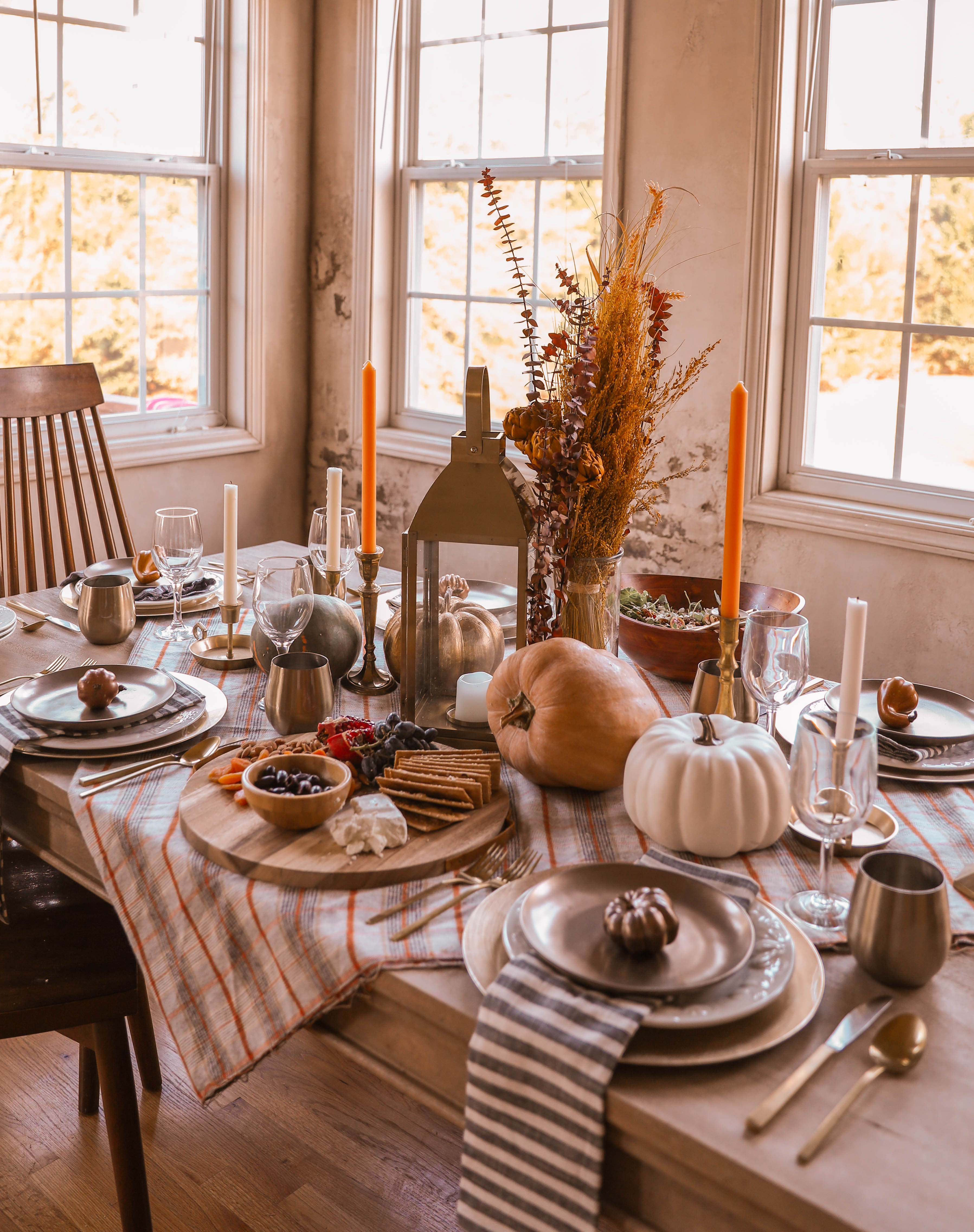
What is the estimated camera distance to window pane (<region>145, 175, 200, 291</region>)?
360 cm

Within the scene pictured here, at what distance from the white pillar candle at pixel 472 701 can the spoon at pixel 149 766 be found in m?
0.30

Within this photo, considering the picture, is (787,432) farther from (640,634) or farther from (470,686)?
(470,686)

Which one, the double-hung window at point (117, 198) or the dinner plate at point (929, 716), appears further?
the double-hung window at point (117, 198)

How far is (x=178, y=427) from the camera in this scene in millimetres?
3777

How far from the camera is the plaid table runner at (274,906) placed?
38.5 inches

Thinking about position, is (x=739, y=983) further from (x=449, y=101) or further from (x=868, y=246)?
(x=449, y=101)

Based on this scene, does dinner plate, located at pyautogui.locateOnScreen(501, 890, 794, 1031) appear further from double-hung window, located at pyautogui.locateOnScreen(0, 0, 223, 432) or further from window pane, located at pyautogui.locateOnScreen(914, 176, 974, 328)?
double-hung window, located at pyautogui.locateOnScreen(0, 0, 223, 432)

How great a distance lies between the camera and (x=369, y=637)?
1616 millimetres

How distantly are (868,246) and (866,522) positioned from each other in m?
0.70

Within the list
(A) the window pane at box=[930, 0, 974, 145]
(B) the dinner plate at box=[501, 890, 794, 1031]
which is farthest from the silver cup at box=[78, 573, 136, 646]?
(A) the window pane at box=[930, 0, 974, 145]

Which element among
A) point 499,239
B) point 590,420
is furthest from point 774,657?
point 499,239

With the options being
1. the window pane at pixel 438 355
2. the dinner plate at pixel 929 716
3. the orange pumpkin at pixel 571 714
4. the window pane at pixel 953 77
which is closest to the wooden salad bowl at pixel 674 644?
the dinner plate at pixel 929 716

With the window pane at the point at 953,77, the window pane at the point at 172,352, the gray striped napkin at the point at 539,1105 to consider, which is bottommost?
the gray striped napkin at the point at 539,1105

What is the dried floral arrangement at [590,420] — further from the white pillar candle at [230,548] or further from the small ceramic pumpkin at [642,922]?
the small ceramic pumpkin at [642,922]
